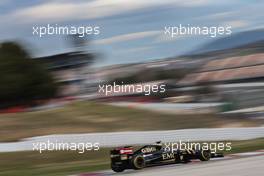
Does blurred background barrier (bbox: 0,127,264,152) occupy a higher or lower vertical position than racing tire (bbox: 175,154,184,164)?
higher

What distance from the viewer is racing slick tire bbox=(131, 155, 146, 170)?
12220mm

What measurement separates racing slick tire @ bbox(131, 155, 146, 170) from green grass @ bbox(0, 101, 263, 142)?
6.76 metres

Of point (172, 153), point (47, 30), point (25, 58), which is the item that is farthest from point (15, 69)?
point (172, 153)

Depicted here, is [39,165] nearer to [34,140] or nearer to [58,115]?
[34,140]

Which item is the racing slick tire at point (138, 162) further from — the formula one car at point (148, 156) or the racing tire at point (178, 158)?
the racing tire at point (178, 158)

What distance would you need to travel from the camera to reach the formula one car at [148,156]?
1223 centimetres
